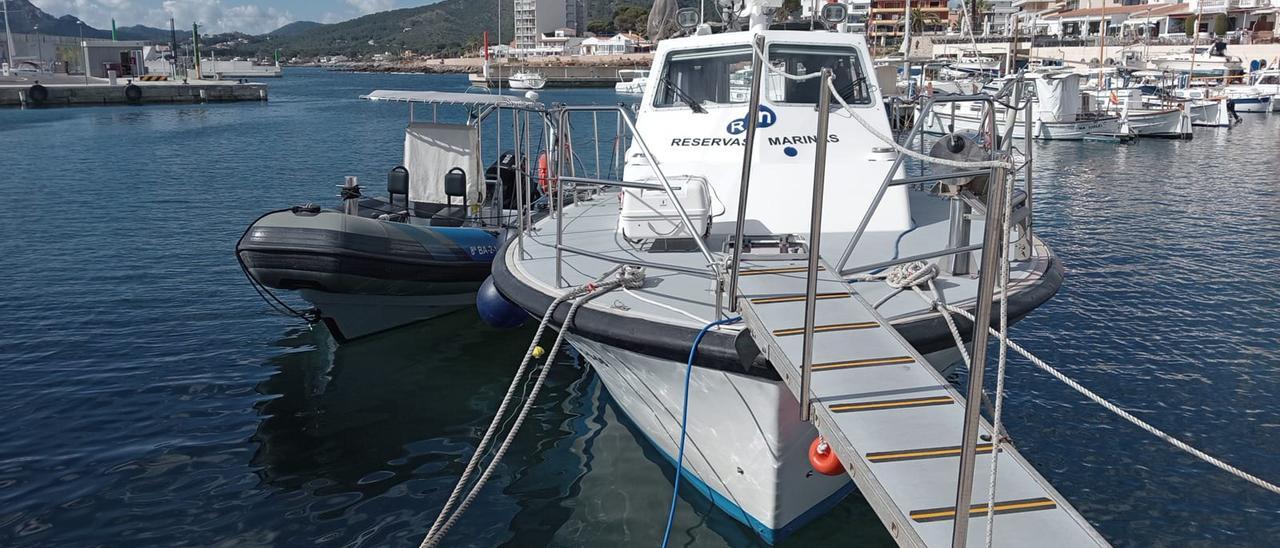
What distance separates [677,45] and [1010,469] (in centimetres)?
531

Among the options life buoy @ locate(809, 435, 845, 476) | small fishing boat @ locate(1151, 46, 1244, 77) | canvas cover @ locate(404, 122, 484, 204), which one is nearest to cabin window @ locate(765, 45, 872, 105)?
life buoy @ locate(809, 435, 845, 476)

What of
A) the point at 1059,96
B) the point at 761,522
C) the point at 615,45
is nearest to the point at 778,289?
the point at 761,522

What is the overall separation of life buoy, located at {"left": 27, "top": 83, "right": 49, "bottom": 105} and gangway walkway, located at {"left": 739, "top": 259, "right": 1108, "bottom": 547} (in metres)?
58.7

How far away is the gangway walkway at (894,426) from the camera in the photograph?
352 centimetres

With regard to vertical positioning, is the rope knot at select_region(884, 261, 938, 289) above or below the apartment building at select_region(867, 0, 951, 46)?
below

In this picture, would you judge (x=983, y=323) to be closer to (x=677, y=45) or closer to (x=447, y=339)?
(x=677, y=45)

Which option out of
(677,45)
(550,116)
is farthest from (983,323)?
(550,116)

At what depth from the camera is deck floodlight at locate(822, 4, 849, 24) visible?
350 inches

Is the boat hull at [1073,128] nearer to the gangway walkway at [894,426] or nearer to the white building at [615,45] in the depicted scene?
the gangway walkway at [894,426]

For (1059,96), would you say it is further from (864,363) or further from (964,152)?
(864,363)

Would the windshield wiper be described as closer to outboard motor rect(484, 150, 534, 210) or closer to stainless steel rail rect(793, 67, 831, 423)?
stainless steel rail rect(793, 67, 831, 423)

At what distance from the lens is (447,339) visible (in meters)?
10.5

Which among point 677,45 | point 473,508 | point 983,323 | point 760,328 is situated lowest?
point 473,508

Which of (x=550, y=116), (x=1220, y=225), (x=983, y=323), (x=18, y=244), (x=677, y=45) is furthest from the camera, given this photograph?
(x=1220, y=225)
